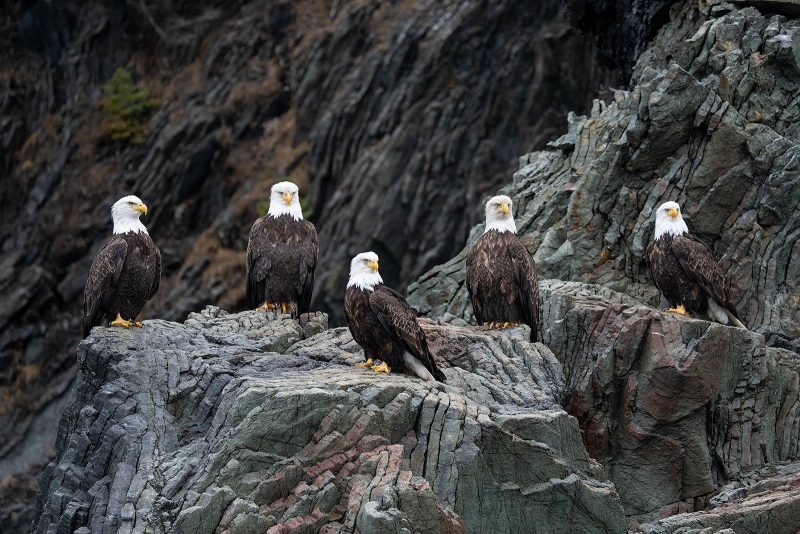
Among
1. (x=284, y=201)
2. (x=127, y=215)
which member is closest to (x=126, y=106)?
(x=284, y=201)

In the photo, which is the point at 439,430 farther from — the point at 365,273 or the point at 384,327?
the point at 365,273

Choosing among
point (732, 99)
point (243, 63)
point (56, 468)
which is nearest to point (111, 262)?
point (56, 468)

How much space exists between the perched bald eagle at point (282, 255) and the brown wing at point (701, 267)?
15.6ft

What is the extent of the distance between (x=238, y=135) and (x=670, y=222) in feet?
73.4

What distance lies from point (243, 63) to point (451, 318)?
2286 cm

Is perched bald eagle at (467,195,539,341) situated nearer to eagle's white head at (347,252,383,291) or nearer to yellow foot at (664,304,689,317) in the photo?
yellow foot at (664,304,689,317)

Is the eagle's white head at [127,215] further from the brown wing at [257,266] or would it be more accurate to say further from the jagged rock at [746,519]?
the jagged rock at [746,519]

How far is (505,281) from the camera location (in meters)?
14.1

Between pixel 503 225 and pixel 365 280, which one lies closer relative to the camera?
pixel 365 280

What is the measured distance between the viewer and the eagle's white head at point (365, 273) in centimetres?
1227

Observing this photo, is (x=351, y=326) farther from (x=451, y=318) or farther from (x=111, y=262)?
(x=451, y=318)

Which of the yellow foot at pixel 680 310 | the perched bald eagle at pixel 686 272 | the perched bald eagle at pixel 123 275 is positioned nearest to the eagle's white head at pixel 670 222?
the perched bald eagle at pixel 686 272

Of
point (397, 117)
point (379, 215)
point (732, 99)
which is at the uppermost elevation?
point (397, 117)

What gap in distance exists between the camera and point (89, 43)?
39.5 m
